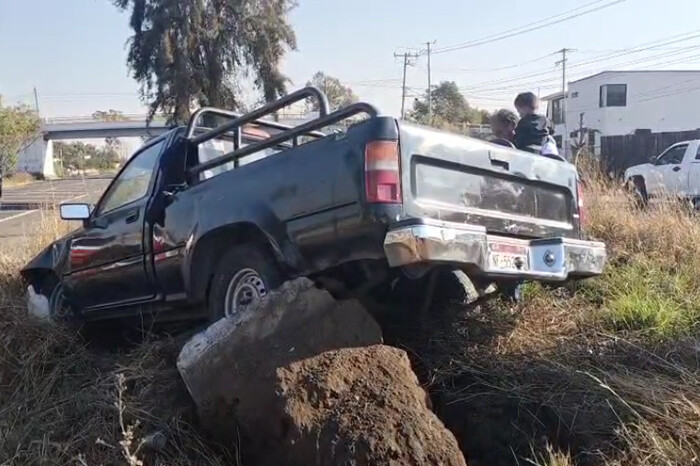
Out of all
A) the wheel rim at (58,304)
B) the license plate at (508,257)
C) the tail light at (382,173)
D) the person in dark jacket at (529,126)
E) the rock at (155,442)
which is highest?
the person in dark jacket at (529,126)

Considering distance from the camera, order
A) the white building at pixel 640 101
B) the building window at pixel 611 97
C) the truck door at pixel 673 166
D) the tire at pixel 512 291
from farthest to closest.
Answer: the building window at pixel 611 97, the white building at pixel 640 101, the truck door at pixel 673 166, the tire at pixel 512 291

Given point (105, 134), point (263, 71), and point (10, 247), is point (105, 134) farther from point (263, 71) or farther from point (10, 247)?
point (10, 247)

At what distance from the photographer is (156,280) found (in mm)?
5109

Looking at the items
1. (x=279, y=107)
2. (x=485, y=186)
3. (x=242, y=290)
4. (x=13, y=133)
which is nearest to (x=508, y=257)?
(x=485, y=186)

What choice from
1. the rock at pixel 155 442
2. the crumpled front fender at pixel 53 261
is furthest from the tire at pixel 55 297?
the rock at pixel 155 442

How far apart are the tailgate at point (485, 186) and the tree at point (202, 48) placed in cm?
2653

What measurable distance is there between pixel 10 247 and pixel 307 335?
6.66 metres

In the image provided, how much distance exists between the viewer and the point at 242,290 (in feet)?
14.2

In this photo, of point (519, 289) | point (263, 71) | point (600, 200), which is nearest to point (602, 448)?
point (519, 289)

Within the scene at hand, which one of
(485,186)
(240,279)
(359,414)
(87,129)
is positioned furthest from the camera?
(87,129)

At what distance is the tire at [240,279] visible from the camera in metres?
4.07

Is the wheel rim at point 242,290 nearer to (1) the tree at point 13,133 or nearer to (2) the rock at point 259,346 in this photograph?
(2) the rock at point 259,346

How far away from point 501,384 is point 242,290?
1549 mm

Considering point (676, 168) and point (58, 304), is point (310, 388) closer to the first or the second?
point (58, 304)
